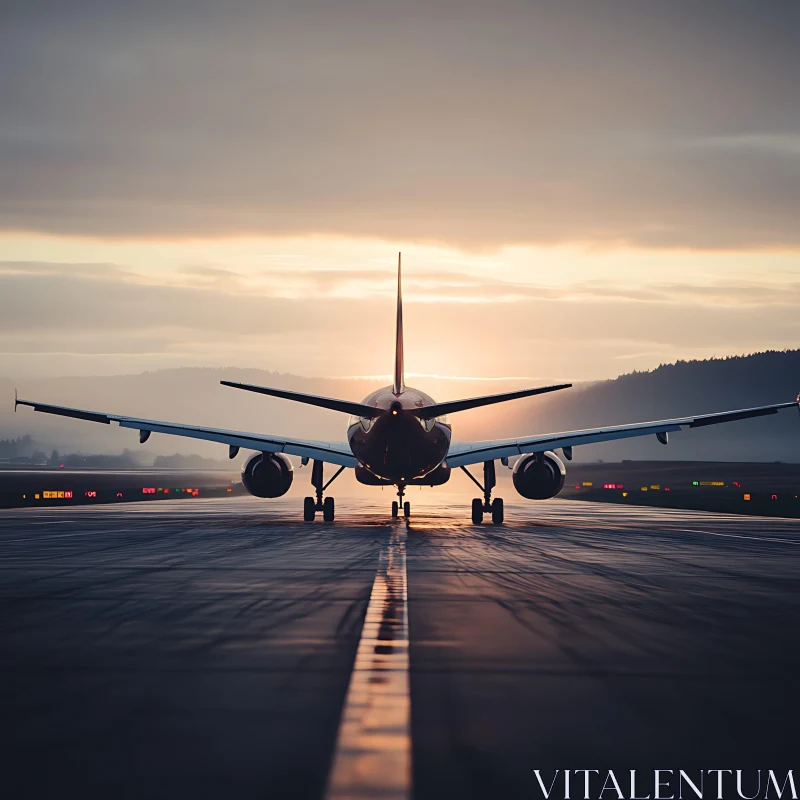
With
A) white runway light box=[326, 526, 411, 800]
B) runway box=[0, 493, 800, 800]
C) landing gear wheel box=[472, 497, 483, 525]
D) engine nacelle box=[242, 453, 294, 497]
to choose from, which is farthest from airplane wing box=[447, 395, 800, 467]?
white runway light box=[326, 526, 411, 800]

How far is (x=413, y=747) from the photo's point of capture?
749 cm

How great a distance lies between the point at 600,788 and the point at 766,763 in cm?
129

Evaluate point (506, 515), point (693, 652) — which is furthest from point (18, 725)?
point (506, 515)

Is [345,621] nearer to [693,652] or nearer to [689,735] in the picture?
[693,652]

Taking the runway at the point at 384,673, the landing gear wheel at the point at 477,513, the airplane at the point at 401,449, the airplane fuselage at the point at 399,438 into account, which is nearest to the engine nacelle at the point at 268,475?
the airplane at the point at 401,449

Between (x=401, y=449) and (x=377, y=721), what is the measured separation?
26.8 metres

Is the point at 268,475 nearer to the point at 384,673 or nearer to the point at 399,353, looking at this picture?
the point at 399,353

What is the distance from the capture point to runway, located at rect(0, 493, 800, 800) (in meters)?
7.03

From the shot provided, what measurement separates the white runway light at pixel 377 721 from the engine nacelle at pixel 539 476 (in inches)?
1098

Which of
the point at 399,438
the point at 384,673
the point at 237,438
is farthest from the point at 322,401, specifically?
the point at 384,673

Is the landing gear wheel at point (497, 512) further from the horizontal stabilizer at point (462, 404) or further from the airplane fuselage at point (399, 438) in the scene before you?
the horizontal stabilizer at point (462, 404)

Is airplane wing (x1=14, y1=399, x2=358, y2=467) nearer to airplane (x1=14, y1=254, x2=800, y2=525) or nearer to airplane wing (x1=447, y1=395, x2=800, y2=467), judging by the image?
airplane (x1=14, y1=254, x2=800, y2=525)

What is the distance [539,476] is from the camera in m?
41.7

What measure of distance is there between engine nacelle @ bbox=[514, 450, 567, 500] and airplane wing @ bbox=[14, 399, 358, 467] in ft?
22.8
